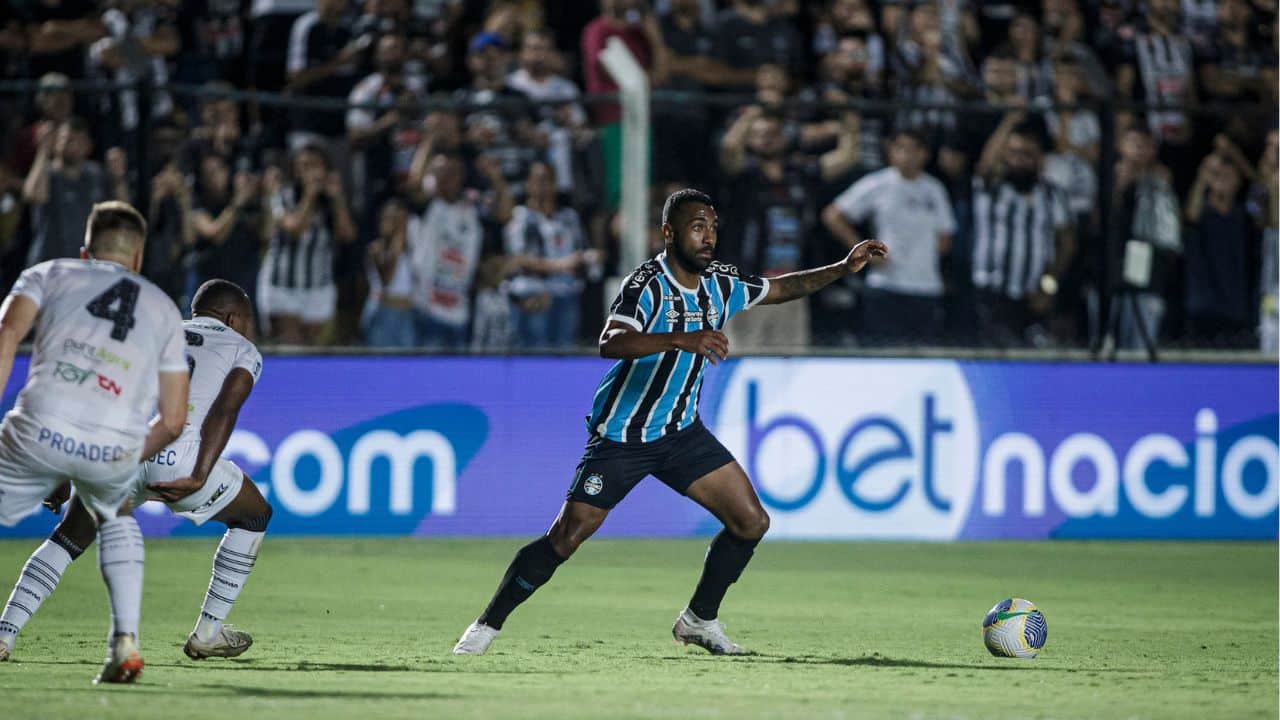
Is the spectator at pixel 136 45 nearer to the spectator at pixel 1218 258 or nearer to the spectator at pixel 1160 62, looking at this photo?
the spectator at pixel 1218 258

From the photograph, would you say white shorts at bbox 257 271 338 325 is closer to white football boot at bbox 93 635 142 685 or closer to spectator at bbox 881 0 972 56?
spectator at bbox 881 0 972 56

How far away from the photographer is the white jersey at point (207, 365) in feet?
25.8

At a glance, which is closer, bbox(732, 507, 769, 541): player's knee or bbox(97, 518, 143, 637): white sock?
bbox(97, 518, 143, 637): white sock

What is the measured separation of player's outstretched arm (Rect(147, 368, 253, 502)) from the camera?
762cm

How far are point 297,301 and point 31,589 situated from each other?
5576 millimetres

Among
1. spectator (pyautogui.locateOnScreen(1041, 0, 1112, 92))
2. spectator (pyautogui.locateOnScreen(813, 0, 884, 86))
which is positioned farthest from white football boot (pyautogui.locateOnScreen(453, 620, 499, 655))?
spectator (pyautogui.locateOnScreen(1041, 0, 1112, 92))

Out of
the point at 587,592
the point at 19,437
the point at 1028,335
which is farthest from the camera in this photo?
the point at 1028,335

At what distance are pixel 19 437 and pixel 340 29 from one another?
9276mm

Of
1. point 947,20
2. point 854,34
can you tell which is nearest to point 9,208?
point 854,34

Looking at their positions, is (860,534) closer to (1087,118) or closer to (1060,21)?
(1087,118)

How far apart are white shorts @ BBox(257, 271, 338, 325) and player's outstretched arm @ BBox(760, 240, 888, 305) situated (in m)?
5.22

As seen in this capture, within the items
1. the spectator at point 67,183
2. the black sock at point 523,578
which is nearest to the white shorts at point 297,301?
the spectator at point 67,183

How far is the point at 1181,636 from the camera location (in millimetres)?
9211

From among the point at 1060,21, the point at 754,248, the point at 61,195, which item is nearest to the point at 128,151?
the point at 61,195
